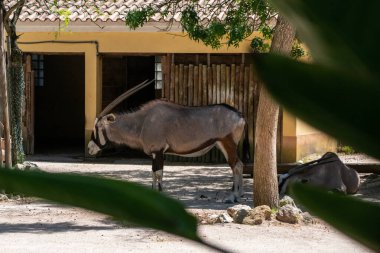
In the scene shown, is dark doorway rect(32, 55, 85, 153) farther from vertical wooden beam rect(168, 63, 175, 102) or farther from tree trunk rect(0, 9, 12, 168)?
tree trunk rect(0, 9, 12, 168)

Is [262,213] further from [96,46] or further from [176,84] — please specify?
[96,46]

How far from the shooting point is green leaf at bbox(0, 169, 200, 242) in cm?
47

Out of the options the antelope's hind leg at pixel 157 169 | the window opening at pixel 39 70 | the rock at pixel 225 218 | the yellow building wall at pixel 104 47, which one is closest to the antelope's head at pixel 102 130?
the antelope's hind leg at pixel 157 169

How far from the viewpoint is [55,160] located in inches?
724

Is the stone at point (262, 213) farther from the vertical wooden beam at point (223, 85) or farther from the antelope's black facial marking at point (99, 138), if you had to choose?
the vertical wooden beam at point (223, 85)

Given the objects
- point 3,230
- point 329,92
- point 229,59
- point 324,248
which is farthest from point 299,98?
point 229,59

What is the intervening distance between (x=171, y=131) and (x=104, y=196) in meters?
12.7

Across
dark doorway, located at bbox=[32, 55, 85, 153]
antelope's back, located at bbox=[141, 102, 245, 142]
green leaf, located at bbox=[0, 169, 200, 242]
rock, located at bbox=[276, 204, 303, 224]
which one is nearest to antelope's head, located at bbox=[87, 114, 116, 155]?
antelope's back, located at bbox=[141, 102, 245, 142]

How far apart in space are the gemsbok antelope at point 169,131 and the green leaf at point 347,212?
12.4 metres

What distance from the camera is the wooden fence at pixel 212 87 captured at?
705 inches

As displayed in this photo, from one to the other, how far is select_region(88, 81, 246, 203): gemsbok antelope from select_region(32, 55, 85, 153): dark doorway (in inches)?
367

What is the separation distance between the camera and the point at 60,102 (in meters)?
22.7

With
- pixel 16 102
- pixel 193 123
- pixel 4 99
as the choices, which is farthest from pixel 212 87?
pixel 4 99

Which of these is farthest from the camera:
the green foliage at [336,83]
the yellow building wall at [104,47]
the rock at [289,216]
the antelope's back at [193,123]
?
the yellow building wall at [104,47]
